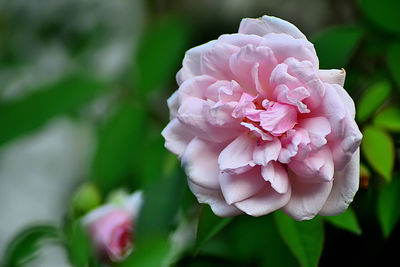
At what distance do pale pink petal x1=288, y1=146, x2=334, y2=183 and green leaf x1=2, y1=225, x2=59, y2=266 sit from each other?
1.08 ft

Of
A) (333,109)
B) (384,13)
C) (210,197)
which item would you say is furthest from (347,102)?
(384,13)

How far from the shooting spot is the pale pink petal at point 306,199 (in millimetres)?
383

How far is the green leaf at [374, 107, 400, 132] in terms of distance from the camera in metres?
0.52

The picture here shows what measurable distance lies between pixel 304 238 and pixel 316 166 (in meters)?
0.10

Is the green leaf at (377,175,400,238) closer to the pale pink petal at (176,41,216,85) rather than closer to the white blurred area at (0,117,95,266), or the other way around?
the pale pink petal at (176,41,216,85)

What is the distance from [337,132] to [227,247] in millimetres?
288

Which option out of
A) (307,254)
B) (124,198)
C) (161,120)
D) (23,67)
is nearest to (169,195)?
(124,198)

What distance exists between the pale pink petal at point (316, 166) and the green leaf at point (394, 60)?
18cm

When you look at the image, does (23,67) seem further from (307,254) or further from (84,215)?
(307,254)

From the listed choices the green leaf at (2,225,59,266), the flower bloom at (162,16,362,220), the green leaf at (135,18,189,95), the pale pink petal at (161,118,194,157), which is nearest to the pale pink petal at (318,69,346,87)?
the flower bloom at (162,16,362,220)

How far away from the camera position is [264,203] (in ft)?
1.28

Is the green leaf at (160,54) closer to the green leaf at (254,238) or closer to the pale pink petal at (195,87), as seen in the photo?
the green leaf at (254,238)

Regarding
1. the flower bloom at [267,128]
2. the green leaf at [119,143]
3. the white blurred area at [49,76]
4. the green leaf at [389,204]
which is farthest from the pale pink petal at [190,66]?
the white blurred area at [49,76]

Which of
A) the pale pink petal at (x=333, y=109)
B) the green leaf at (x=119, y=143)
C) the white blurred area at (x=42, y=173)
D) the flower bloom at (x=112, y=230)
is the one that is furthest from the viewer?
the white blurred area at (x=42, y=173)
